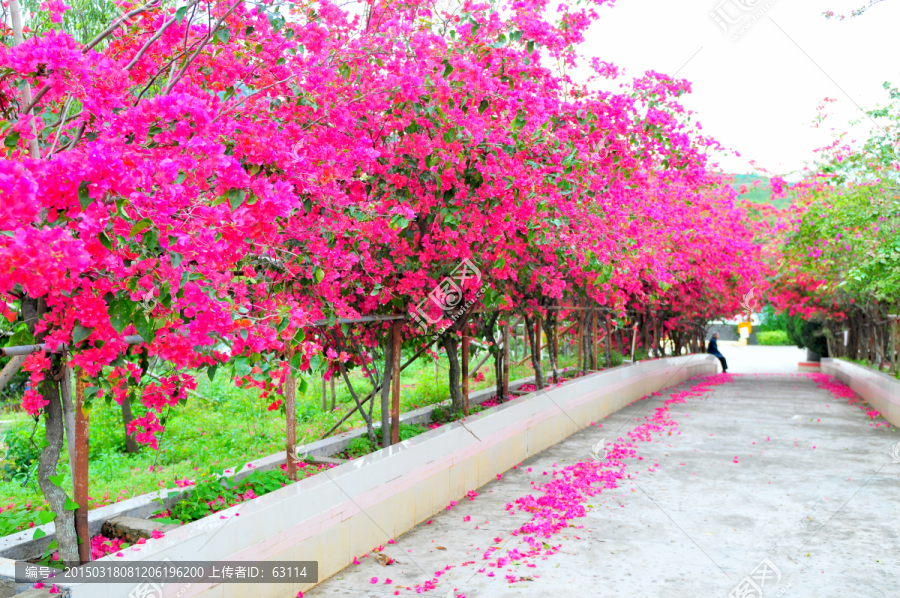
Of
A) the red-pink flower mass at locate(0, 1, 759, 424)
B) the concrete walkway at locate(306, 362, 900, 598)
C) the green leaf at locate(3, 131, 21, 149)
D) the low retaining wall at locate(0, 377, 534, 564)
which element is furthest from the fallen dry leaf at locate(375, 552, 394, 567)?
the green leaf at locate(3, 131, 21, 149)

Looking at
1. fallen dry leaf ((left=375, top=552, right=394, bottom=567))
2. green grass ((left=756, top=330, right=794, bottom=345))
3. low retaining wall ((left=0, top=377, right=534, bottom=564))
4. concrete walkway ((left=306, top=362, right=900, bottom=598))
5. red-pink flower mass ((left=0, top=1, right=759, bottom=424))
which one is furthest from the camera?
green grass ((left=756, top=330, right=794, bottom=345))

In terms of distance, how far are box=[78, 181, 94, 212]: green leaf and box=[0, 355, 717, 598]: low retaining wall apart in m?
1.59

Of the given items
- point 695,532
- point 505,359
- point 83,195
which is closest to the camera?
point 83,195

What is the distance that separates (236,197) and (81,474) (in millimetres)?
1643

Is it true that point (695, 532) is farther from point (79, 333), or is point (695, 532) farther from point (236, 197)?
point (79, 333)

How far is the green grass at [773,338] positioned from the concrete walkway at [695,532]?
48875 millimetres

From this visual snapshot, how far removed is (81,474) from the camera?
3352 mm

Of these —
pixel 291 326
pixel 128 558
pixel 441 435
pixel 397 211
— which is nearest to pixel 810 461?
pixel 441 435

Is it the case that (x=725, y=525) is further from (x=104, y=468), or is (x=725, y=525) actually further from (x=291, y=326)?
(x=104, y=468)

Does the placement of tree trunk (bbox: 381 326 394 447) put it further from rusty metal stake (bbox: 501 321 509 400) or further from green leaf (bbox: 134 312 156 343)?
green leaf (bbox: 134 312 156 343)

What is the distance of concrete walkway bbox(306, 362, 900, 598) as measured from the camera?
441 centimetres

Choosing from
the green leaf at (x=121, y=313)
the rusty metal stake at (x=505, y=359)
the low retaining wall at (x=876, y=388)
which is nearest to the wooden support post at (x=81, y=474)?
the green leaf at (x=121, y=313)

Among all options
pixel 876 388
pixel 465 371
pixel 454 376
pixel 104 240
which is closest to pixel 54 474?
pixel 104 240

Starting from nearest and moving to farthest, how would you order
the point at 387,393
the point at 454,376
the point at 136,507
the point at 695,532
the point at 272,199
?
the point at 272,199 < the point at 136,507 < the point at 695,532 < the point at 387,393 < the point at 454,376
